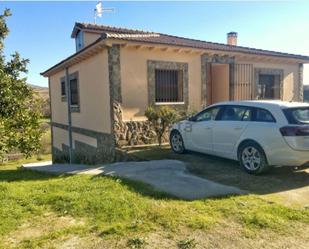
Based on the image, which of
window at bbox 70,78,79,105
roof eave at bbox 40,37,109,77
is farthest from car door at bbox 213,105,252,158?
window at bbox 70,78,79,105

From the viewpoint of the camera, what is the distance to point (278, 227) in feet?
13.4

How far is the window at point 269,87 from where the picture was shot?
1548cm

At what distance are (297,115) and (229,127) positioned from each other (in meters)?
1.56

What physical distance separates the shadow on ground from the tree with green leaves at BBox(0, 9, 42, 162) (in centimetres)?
374

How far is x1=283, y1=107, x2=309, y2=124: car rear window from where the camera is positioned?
6.27 metres

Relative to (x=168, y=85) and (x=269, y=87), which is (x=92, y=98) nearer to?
(x=168, y=85)

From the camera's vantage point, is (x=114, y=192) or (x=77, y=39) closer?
(x=114, y=192)

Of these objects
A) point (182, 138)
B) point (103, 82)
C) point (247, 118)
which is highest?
point (103, 82)

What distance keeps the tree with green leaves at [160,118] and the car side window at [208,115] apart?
6.73 ft

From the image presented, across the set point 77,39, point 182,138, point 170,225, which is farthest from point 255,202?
point 77,39

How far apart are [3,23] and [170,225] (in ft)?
19.4

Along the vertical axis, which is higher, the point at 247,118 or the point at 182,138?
the point at 247,118

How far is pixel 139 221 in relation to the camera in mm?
4285

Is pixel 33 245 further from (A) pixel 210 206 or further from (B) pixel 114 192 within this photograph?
(A) pixel 210 206
